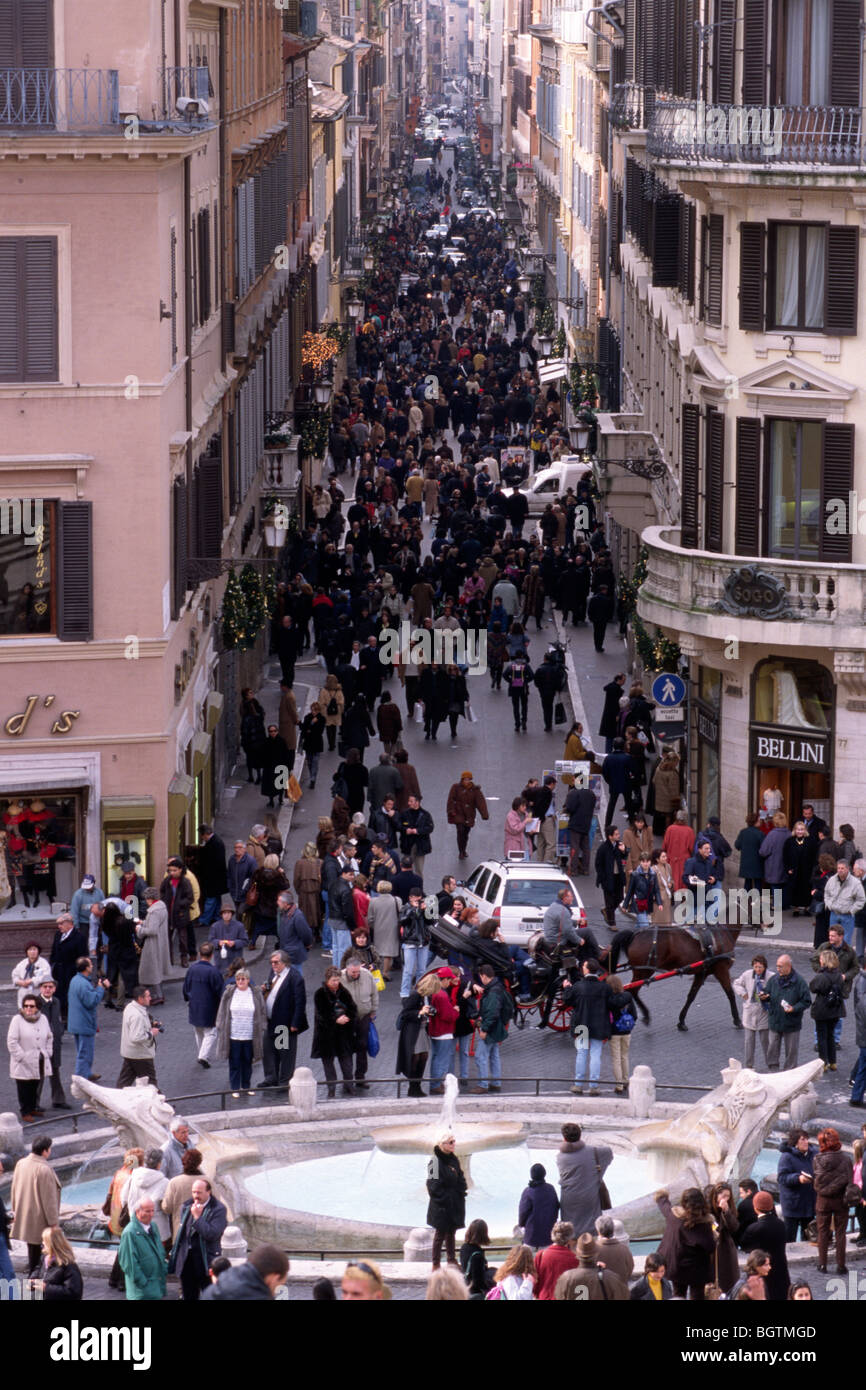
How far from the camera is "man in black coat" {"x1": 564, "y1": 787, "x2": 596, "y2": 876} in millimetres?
34594

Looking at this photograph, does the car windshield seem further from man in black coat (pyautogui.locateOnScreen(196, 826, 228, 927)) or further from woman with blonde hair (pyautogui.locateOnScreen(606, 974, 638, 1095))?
woman with blonde hair (pyautogui.locateOnScreen(606, 974, 638, 1095))

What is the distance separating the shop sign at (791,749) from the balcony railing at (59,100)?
11.1m

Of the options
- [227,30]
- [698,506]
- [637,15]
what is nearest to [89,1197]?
[698,506]

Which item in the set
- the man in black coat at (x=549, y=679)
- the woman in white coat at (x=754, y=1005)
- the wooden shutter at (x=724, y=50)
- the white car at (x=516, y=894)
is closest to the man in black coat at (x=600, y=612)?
the man in black coat at (x=549, y=679)

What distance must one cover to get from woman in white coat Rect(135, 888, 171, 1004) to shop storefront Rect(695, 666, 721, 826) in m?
8.64

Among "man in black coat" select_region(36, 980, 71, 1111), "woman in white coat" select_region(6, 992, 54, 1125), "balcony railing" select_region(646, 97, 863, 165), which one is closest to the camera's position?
"woman in white coat" select_region(6, 992, 54, 1125)

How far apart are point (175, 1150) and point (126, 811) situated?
32.6 ft

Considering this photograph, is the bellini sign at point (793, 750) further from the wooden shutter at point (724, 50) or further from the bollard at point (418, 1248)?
the bollard at point (418, 1248)

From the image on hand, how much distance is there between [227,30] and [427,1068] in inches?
800

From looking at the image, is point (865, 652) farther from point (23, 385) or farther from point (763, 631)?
point (23, 385)

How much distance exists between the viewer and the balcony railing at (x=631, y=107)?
46588 millimetres

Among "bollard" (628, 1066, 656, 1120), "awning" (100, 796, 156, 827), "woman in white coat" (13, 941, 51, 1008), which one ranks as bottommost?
"bollard" (628, 1066, 656, 1120)

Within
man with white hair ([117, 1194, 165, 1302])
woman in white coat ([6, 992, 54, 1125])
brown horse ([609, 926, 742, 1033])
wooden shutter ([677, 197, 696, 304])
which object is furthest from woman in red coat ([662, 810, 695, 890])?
man with white hair ([117, 1194, 165, 1302])
